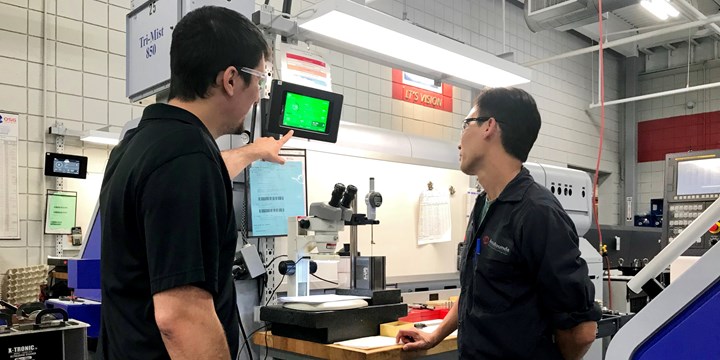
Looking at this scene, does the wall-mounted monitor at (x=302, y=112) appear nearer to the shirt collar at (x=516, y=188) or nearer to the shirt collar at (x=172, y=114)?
the shirt collar at (x=516, y=188)

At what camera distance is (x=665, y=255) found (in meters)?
1.44

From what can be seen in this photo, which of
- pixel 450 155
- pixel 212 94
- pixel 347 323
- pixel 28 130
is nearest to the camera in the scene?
pixel 212 94

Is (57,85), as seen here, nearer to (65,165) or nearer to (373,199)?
(65,165)

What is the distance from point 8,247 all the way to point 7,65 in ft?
4.18

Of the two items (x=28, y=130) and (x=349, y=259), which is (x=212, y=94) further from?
(x=28, y=130)

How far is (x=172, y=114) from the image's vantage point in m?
1.17

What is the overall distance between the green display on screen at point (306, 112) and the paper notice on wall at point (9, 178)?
2702 mm

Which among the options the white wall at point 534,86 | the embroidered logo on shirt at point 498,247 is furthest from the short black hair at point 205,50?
the white wall at point 534,86

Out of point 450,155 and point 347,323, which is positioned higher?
point 450,155

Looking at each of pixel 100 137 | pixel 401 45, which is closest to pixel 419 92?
pixel 100 137

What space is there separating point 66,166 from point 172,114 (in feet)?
11.7

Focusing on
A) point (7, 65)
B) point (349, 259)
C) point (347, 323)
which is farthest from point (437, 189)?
point (7, 65)

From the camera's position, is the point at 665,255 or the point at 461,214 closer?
the point at 665,255

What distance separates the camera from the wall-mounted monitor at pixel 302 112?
2408 millimetres
